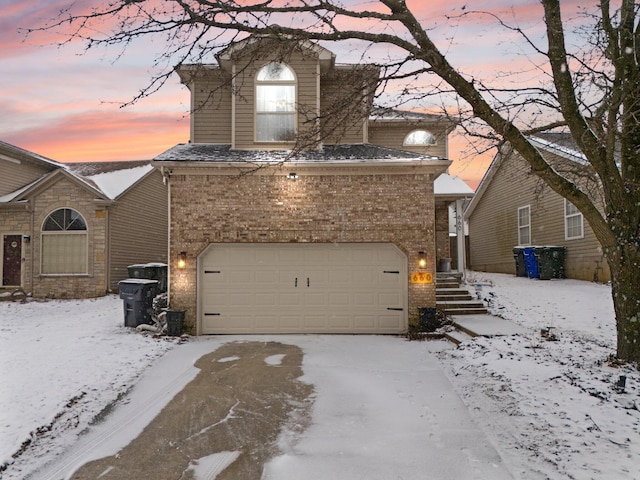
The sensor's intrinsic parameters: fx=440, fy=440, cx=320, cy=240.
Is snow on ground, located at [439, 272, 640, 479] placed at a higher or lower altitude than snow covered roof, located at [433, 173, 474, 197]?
lower

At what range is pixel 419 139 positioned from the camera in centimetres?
1648

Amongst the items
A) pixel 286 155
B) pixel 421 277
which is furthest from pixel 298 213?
pixel 421 277

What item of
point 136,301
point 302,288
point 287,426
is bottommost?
point 287,426

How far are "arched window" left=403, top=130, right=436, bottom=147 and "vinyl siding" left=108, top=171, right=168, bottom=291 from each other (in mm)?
10587

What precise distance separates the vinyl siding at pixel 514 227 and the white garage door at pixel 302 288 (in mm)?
5609

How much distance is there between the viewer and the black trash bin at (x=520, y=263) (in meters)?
17.2

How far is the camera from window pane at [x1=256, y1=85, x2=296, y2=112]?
1184cm

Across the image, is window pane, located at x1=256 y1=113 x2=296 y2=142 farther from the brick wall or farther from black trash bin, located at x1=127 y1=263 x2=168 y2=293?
black trash bin, located at x1=127 y1=263 x2=168 y2=293

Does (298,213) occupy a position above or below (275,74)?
below

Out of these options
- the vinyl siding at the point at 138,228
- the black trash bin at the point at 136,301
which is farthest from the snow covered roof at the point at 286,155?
the vinyl siding at the point at 138,228

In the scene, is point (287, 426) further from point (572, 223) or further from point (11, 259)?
point (11, 259)

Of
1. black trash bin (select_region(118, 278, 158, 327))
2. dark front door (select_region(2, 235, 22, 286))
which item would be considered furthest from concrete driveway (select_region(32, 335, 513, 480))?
dark front door (select_region(2, 235, 22, 286))

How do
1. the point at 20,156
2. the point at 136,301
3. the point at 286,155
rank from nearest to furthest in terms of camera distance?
the point at 136,301
the point at 286,155
the point at 20,156

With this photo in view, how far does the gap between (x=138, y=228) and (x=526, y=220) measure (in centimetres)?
1608
